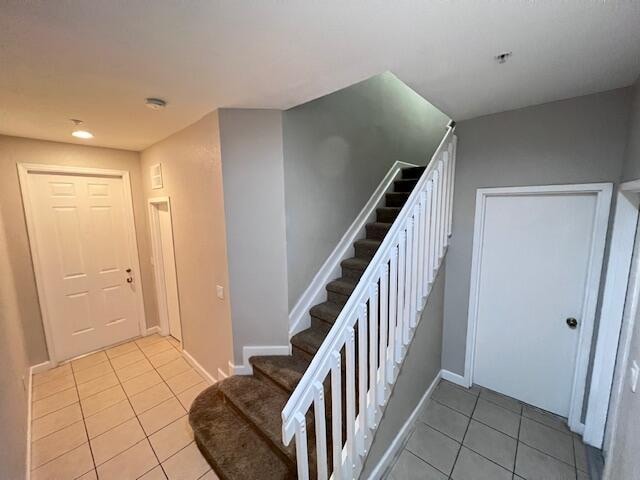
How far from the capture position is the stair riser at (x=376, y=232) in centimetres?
277

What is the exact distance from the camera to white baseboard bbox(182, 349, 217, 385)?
8.62ft

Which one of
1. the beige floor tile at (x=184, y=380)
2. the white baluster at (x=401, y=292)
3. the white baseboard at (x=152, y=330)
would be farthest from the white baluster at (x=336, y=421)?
the white baseboard at (x=152, y=330)

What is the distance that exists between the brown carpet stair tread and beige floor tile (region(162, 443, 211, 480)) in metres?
0.05

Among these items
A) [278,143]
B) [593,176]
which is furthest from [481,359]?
[278,143]

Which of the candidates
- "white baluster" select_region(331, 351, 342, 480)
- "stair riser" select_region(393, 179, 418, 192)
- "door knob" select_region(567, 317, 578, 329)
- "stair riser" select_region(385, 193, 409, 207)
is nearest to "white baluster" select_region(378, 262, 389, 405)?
"white baluster" select_region(331, 351, 342, 480)

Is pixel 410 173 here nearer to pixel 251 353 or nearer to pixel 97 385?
pixel 251 353

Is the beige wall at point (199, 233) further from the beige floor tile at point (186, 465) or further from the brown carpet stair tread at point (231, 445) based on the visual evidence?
the beige floor tile at point (186, 465)

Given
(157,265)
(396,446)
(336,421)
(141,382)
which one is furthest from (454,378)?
(157,265)

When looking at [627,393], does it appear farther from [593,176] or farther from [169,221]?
[169,221]

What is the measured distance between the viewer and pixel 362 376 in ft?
4.57

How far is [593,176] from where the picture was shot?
1814mm

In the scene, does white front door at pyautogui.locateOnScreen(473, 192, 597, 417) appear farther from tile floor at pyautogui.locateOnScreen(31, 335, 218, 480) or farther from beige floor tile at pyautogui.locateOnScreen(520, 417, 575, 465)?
tile floor at pyautogui.locateOnScreen(31, 335, 218, 480)

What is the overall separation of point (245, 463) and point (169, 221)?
2427 millimetres

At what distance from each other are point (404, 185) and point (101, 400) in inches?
151
